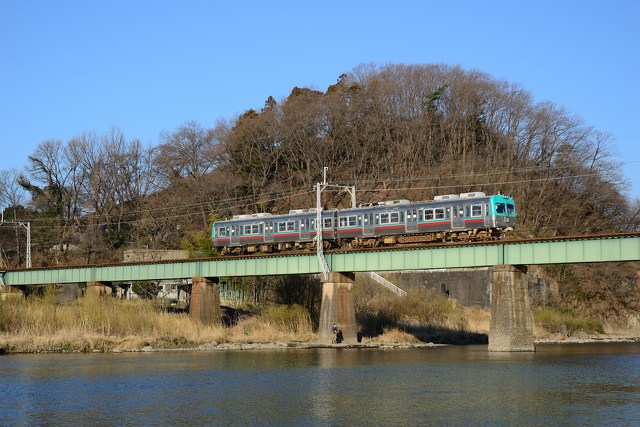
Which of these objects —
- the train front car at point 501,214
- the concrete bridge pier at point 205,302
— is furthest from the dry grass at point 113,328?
the train front car at point 501,214

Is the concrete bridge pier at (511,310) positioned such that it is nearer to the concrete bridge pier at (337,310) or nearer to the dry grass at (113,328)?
the concrete bridge pier at (337,310)

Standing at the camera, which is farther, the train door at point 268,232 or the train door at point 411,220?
the train door at point 268,232

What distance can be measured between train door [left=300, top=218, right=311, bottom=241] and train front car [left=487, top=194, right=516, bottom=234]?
1590cm

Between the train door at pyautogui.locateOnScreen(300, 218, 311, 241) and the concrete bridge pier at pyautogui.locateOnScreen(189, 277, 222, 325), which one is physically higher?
the train door at pyautogui.locateOnScreen(300, 218, 311, 241)

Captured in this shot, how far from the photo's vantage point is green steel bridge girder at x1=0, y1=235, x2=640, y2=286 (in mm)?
55312

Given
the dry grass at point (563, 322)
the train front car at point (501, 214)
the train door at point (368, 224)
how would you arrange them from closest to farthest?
1. the train front car at point (501, 214)
2. the train door at point (368, 224)
3. the dry grass at point (563, 322)

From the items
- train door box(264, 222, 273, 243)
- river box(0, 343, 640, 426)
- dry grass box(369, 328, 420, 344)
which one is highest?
train door box(264, 222, 273, 243)

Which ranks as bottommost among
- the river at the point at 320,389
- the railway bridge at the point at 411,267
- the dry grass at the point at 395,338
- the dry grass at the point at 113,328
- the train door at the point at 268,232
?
the river at the point at 320,389

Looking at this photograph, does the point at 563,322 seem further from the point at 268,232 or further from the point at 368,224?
the point at 268,232

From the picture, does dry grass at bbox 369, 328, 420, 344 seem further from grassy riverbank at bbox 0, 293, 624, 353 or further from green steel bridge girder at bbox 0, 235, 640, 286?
green steel bridge girder at bbox 0, 235, 640, 286

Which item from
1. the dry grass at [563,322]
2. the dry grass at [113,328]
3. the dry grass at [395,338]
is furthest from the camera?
the dry grass at [563,322]

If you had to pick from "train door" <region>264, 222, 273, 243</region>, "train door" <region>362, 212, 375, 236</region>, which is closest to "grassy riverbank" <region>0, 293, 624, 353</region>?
"train door" <region>264, 222, 273, 243</region>

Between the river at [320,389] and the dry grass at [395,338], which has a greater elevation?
the dry grass at [395,338]

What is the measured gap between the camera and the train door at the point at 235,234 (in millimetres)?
80188
